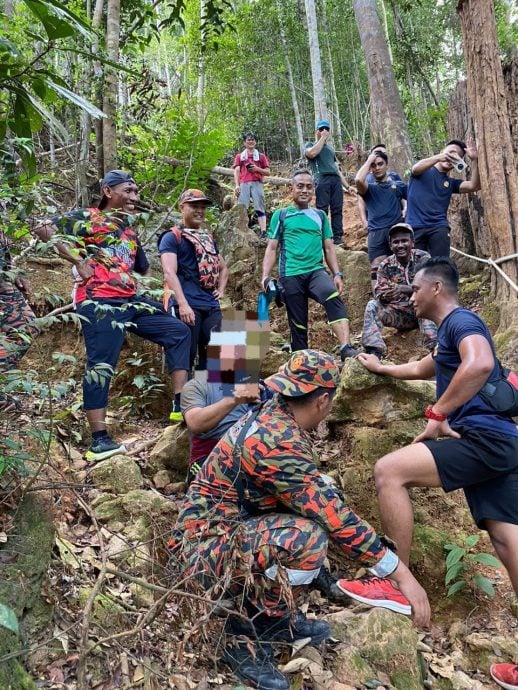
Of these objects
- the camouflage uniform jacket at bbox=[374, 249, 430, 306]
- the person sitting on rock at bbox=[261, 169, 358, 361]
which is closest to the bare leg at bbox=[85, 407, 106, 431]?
the person sitting on rock at bbox=[261, 169, 358, 361]

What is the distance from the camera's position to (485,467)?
2824 mm

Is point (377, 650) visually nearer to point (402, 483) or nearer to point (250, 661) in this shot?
point (250, 661)

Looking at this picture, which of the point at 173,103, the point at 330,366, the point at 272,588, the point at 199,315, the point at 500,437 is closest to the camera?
the point at 272,588

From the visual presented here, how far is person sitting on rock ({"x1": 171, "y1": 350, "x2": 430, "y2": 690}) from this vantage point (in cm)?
241

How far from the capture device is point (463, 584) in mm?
3246

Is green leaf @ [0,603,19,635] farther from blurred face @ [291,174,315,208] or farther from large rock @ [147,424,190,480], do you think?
blurred face @ [291,174,315,208]

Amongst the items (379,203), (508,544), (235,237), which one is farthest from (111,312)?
(235,237)

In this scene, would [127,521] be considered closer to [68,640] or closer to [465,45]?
[68,640]

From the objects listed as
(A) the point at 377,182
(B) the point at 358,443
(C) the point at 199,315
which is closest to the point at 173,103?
(A) the point at 377,182

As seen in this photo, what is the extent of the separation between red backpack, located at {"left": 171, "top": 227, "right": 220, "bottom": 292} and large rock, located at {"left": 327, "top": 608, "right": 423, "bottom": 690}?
278 cm

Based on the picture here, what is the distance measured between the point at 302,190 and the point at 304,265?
0.79 m

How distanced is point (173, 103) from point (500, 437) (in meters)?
7.12

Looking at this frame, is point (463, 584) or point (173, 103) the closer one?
point (463, 584)

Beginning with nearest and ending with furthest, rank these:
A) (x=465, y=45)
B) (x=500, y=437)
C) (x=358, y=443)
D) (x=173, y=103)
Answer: (x=500, y=437) < (x=358, y=443) < (x=465, y=45) < (x=173, y=103)
